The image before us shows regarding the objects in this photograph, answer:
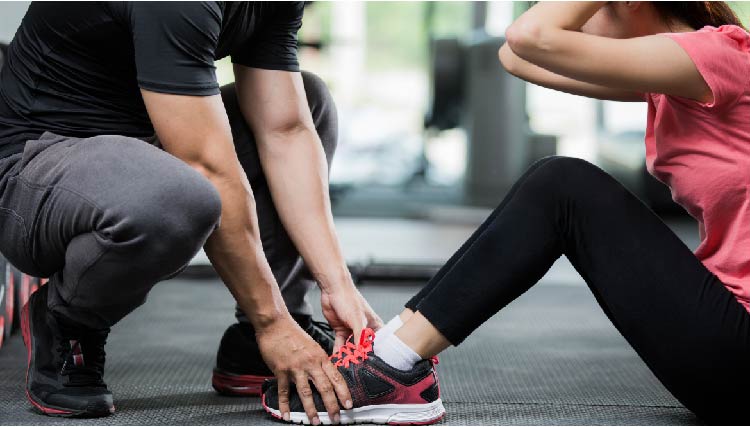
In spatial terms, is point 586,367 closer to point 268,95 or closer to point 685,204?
point 685,204

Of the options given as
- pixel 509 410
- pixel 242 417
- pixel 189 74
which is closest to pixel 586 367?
pixel 509 410

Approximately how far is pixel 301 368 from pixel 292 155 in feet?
1.24

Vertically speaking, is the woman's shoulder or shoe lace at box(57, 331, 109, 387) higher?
the woman's shoulder

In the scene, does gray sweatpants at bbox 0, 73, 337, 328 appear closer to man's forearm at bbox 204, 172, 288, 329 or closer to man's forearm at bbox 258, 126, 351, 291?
man's forearm at bbox 204, 172, 288, 329

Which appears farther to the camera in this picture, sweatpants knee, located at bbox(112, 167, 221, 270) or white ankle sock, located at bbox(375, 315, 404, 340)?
white ankle sock, located at bbox(375, 315, 404, 340)

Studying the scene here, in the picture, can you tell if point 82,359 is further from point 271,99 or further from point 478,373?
point 478,373

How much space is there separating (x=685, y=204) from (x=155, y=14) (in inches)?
29.6

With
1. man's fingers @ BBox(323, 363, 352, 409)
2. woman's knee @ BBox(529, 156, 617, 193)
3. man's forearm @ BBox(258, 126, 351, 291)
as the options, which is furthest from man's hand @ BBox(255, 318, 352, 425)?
woman's knee @ BBox(529, 156, 617, 193)

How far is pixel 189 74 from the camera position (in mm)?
1263

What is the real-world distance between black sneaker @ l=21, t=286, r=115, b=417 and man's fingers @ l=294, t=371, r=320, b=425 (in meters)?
0.28

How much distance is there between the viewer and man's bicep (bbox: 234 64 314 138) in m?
1.54

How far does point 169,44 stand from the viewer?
1251 millimetres

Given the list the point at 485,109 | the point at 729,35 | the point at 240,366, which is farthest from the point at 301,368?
the point at 485,109

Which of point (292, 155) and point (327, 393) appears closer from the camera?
point (327, 393)
